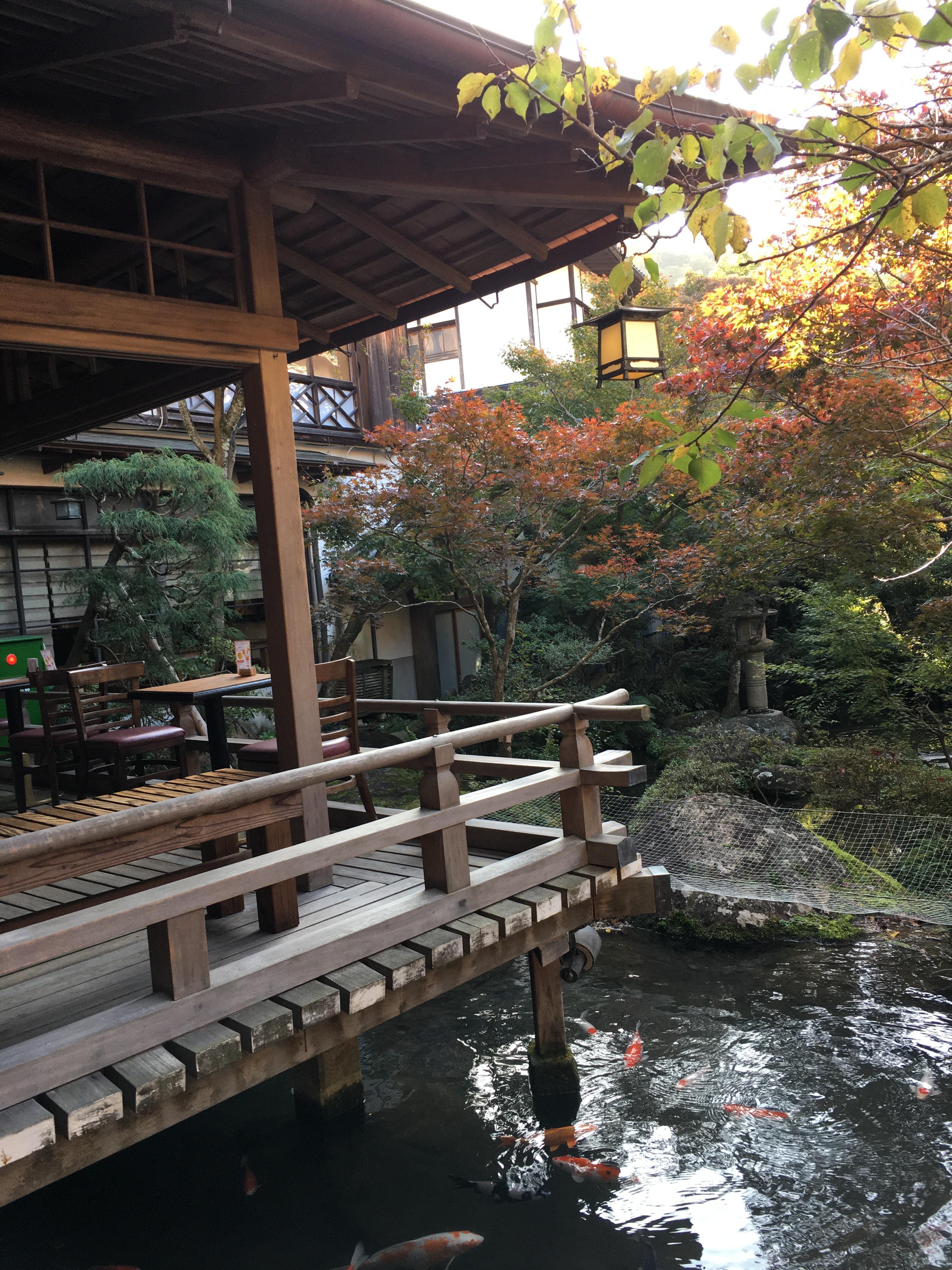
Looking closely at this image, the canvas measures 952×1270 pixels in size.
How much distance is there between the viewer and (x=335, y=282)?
17.2 ft

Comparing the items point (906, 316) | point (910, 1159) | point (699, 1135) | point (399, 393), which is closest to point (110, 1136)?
point (699, 1135)

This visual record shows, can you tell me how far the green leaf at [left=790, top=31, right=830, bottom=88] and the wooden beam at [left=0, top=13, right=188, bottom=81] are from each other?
6.88ft

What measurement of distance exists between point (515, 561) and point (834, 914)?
5043 millimetres

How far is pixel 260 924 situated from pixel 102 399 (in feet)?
10.5

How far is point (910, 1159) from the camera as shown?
4.95 m

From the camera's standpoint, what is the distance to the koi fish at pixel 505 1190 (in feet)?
15.4

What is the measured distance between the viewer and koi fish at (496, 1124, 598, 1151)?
5129mm

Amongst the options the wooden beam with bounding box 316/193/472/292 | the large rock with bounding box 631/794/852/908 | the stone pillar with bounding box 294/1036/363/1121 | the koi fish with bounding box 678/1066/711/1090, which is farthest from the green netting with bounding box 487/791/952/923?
the wooden beam with bounding box 316/193/472/292

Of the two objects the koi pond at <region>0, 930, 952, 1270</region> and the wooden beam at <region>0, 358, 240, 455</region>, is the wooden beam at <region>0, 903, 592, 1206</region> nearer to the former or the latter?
the koi pond at <region>0, 930, 952, 1270</region>

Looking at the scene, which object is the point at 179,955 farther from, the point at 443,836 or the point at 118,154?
the point at 118,154

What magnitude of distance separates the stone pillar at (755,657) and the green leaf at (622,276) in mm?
10783

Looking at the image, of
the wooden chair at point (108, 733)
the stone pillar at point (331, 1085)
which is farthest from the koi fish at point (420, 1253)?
the wooden chair at point (108, 733)

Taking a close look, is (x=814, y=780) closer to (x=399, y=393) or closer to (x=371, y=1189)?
(x=371, y=1189)

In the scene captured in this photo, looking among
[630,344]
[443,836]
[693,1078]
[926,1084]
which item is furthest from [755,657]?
[443,836]
